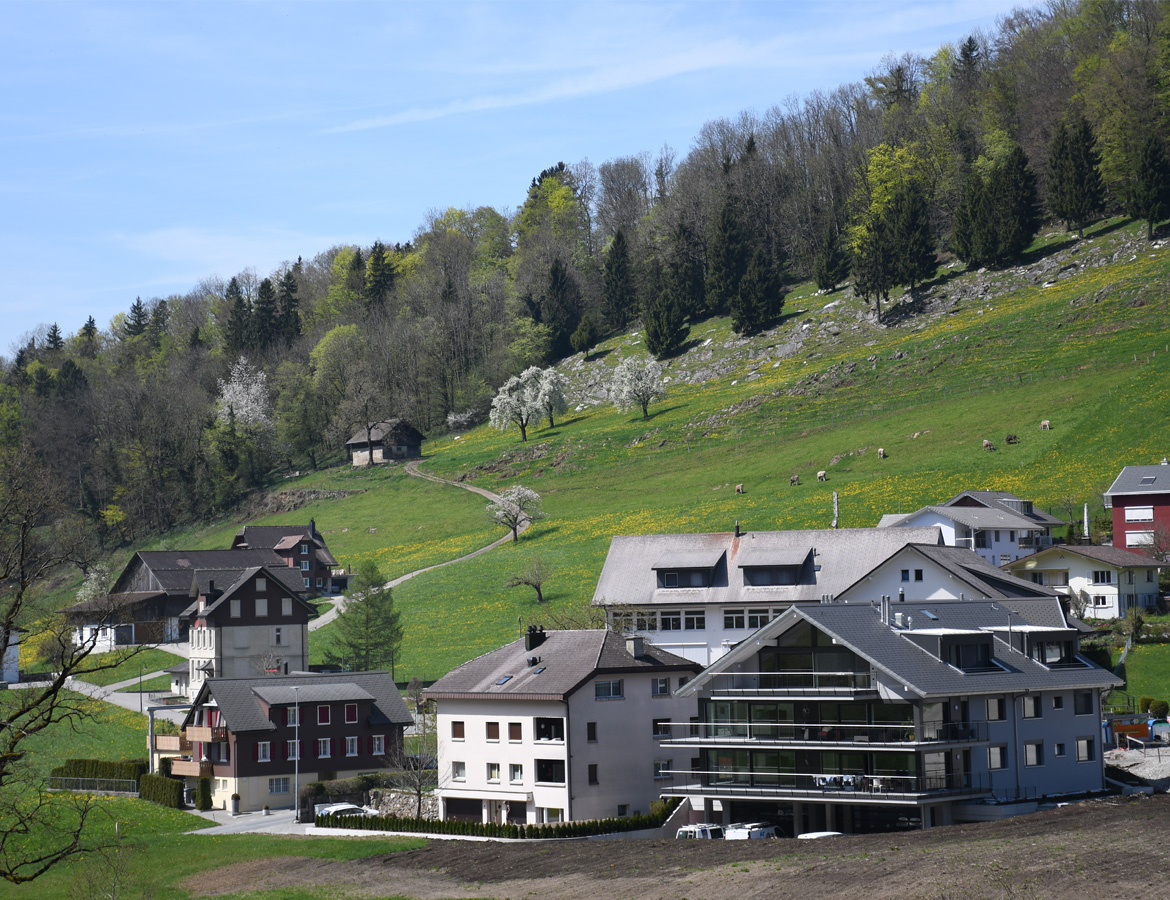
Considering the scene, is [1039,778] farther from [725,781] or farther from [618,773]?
[618,773]

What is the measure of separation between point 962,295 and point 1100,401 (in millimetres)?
37176

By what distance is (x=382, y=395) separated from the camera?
16238cm

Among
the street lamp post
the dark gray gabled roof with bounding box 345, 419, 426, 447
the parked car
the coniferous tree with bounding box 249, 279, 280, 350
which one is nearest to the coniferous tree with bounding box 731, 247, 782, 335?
the dark gray gabled roof with bounding box 345, 419, 426, 447

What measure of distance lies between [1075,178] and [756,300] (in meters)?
36.5

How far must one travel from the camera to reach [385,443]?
146 meters

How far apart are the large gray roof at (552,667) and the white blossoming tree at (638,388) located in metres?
79.5

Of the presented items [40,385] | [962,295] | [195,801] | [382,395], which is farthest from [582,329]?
[195,801]

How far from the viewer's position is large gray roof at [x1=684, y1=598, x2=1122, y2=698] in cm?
4197

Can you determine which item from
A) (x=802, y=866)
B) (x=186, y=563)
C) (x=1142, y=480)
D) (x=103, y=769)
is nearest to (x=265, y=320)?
(x=186, y=563)

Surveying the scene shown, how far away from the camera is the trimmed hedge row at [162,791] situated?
2263 inches

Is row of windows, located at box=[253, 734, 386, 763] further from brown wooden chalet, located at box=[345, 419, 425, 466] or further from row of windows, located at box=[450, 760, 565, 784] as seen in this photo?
brown wooden chalet, located at box=[345, 419, 425, 466]

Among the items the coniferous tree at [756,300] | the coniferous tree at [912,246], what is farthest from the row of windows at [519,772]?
the coniferous tree at [756,300]

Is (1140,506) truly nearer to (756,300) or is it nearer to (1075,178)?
(1075,178)

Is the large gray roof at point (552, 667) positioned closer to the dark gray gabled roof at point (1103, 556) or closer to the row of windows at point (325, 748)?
the row of windows at point (325, 748)
